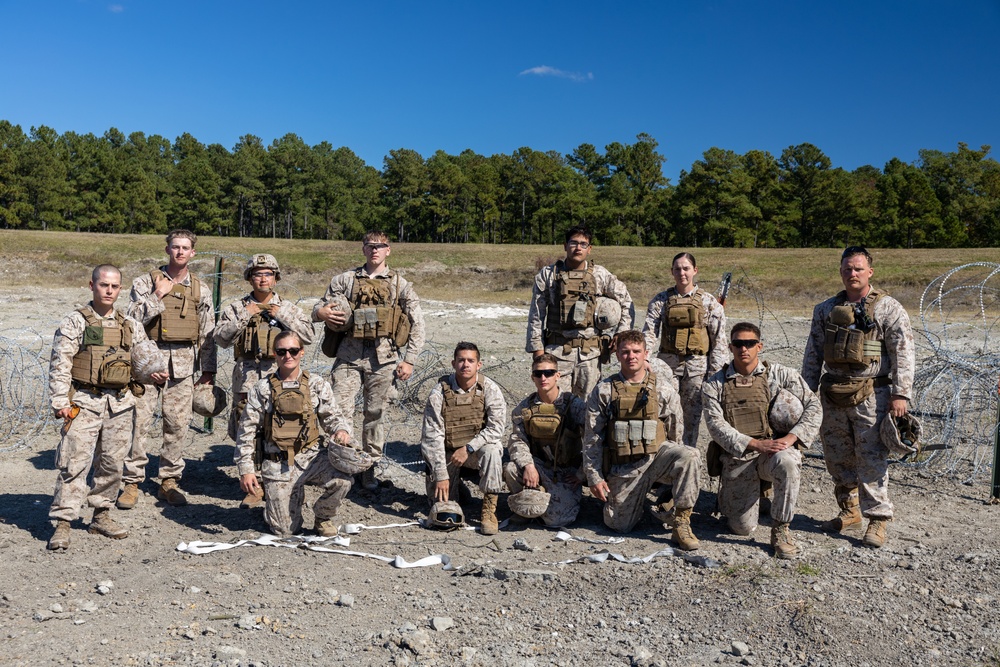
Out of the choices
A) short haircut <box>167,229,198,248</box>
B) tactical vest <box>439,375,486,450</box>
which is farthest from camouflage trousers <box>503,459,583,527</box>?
short haircut <box>167,229,198,248</box>

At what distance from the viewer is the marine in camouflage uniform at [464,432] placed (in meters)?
6.57

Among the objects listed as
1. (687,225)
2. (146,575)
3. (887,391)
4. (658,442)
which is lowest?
(146,575)

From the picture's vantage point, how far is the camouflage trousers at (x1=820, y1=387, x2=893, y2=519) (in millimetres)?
6293

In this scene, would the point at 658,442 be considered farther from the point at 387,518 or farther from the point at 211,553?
the point at 211,553

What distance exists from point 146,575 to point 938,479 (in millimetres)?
6864

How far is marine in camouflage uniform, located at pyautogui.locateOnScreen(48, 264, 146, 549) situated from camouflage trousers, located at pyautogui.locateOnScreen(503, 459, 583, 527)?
294 centimetres

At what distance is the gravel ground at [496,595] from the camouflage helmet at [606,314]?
157 cm

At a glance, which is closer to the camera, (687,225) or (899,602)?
(899,602)

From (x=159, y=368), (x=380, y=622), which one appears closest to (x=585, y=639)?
(x=380, y=622)

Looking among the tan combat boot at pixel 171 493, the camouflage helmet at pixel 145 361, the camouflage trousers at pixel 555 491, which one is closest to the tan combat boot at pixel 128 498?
the tan combat boot at pixel 171 493

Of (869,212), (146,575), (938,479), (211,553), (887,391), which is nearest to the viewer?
(146,575)

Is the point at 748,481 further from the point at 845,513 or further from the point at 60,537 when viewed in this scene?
the point at 60,537

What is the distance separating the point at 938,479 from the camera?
25.9 feet

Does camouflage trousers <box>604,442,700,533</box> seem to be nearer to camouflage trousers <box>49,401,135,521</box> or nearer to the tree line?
camouflage trousers <box>49,401,135,521</box>
